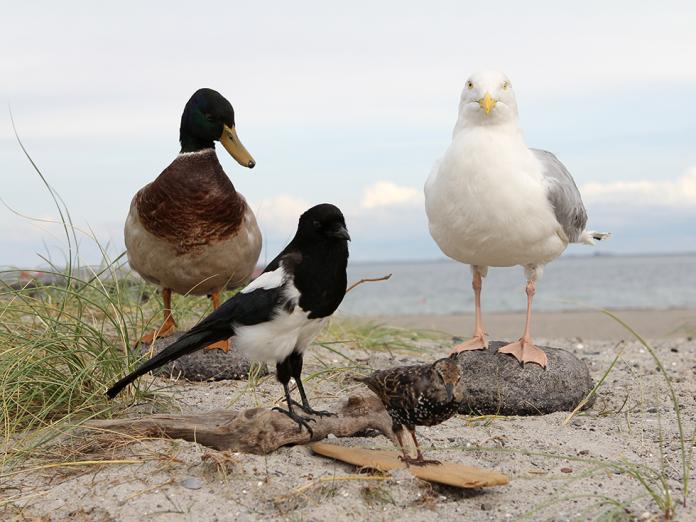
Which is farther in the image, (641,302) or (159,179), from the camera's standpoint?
(641,302)

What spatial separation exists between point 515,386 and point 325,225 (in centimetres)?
208

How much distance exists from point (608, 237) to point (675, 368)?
1.72 meters

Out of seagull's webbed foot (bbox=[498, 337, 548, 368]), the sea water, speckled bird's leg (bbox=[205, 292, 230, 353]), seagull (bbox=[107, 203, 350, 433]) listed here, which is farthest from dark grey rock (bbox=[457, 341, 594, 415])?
the sea water

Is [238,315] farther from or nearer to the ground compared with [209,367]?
farther from the ground

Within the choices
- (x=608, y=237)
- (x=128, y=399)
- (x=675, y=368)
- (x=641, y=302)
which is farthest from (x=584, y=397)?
(x=641, y=302)

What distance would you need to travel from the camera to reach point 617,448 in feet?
14.2

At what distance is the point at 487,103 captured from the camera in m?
4.62

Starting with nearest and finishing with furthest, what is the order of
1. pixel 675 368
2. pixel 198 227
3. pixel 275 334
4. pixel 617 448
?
pixel 275 334
pixel 617 448
pixel 198 227
pixel 675 368

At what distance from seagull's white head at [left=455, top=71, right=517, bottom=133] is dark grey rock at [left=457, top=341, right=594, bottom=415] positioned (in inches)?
60.9

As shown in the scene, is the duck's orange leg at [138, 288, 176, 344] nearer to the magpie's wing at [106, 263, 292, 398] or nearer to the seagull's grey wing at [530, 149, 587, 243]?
the magpie's wing at [106, 263, 292, 398]

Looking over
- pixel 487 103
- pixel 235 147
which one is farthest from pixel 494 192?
pixel 235 147

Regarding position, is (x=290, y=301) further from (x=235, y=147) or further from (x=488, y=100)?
(x=235, y=147)

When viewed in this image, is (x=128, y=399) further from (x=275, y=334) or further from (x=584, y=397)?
(x=584, y=397)

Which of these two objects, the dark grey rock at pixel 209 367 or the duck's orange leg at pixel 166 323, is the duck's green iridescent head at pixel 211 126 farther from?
the dark grey rock at pixel 209 367
